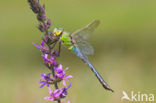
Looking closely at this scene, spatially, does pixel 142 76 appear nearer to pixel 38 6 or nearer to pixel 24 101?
pixel 24 101

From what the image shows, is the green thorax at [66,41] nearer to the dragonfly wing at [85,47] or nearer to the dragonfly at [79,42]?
the dragonfly at [79,42]

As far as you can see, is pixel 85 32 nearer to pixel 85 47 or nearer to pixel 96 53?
pixel 85 47

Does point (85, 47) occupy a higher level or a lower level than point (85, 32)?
lower

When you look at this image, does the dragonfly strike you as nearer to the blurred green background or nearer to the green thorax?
the green thorax

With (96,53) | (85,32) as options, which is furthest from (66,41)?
(96,53)

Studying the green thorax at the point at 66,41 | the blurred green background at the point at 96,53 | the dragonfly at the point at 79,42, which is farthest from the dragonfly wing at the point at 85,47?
the blurred green background at the point at 96,53

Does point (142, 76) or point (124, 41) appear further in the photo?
point (124, 41)

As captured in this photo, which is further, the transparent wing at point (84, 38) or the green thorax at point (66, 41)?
the transparent wing at point (84, 38)

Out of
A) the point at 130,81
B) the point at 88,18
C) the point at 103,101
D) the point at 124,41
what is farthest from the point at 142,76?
the point at 88,18

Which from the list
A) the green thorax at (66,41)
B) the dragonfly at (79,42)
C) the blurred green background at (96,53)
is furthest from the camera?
the blurred green background at (96,53)
